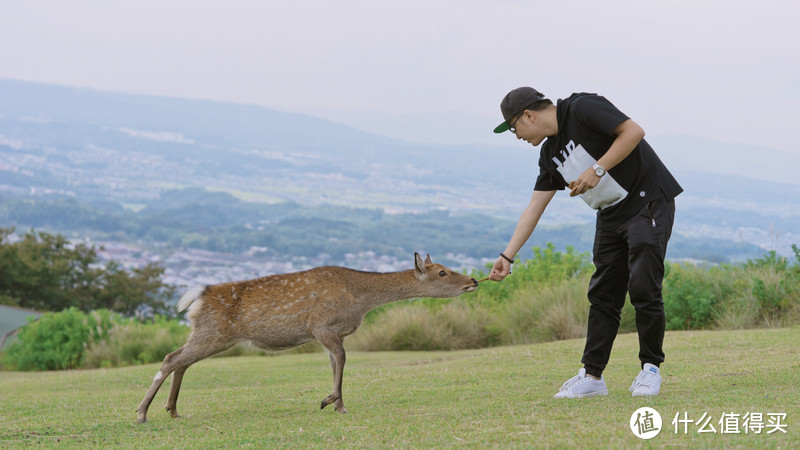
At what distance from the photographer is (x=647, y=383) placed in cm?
586

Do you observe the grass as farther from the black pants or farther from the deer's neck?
the deer's neck

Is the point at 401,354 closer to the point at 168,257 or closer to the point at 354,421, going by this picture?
the point at 354,421

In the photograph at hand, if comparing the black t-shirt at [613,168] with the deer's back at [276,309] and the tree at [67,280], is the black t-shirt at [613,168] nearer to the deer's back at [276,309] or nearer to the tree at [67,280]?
the deer's back at [276,309]

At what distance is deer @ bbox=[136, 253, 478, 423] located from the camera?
6.36 m

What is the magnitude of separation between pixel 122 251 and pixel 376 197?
3313 inches

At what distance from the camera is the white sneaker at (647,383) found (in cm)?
583

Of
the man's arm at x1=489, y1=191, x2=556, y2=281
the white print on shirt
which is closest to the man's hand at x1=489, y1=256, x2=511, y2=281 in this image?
the man's arm at x1=489, y1=191, x2=556, y2=281

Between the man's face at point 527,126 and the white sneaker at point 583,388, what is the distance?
5.82 feet

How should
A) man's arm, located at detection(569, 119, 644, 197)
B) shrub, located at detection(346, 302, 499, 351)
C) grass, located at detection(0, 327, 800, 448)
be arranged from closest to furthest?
grass, located at detection(0, 327, 800, 448), man's arm, located at detection(569, 119, 644, 197), shrub, located at detection(346, 302, 499, 351)

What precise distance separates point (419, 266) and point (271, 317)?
1.40 metres

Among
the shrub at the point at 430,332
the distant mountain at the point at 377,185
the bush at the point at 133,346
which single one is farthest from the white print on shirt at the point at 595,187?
the distant mountain at the point at 377,185

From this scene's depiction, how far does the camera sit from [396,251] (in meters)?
84.8

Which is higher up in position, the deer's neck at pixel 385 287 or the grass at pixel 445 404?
the deer's neck at pixel 385 287

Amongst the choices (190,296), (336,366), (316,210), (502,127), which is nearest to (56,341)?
(190,296)
